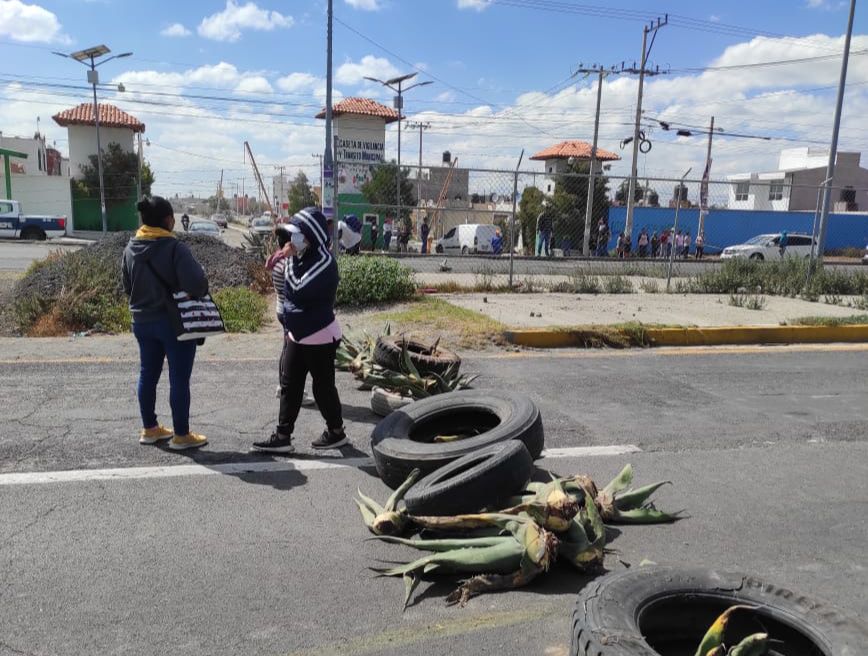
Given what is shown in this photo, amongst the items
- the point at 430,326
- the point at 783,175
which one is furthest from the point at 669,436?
the point at 783,175

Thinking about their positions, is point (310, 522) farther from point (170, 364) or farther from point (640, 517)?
point (640, 517)

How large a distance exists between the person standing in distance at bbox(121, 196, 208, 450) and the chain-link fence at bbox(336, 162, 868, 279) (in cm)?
710

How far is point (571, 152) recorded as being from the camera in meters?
49.9

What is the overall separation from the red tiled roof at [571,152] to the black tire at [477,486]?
4185 cm

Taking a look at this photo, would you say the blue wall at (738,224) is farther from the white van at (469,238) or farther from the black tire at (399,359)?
the black tire at (399,359)

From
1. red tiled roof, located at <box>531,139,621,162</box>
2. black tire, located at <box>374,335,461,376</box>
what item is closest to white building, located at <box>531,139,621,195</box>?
red tiled roof, located at <box>531,139,621,162</box>

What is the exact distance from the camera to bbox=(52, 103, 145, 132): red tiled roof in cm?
4697

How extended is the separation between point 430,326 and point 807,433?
15.5 ft

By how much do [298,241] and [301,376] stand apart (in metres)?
0.99

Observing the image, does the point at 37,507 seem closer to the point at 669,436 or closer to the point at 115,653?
the point at 115,653

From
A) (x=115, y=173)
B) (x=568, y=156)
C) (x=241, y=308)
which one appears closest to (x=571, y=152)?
(x=568, y=156)

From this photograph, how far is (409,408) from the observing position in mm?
5156

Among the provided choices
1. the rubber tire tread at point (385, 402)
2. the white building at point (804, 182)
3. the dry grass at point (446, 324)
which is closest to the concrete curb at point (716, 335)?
the dry grass at point (446, 324)

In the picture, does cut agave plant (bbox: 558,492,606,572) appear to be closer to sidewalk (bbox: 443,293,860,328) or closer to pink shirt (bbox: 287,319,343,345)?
pink shirt (bbox: 287,319,343,345)
